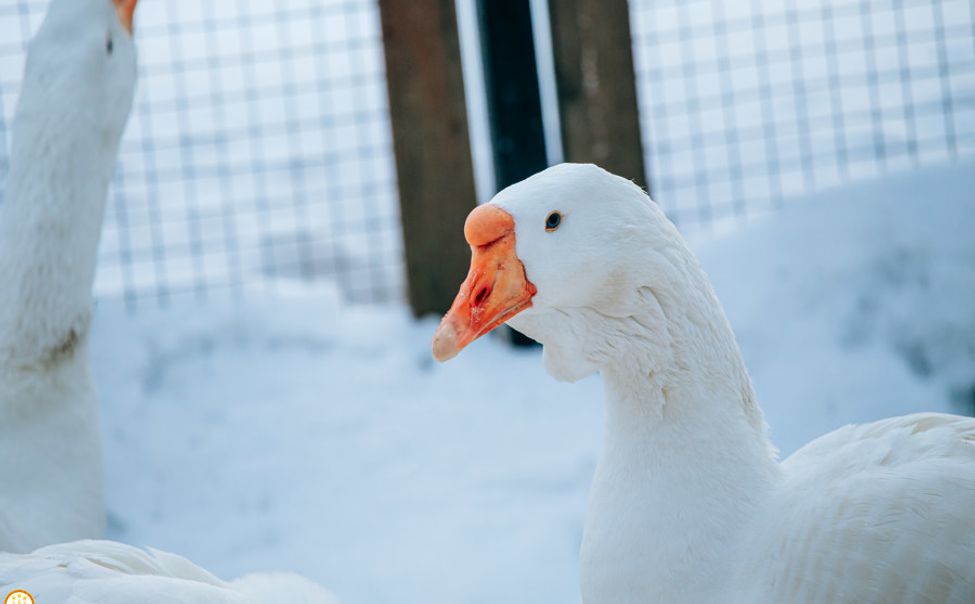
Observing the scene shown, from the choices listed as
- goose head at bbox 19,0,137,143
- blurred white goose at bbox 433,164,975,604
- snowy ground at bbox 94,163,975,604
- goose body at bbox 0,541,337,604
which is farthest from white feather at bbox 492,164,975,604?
goose head at bbox 19,0,137,143

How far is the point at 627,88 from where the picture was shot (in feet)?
15.8

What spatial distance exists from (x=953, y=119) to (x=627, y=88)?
1839mm

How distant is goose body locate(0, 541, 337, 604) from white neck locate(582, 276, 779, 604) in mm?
778

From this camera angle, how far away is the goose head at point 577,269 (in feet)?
6.44

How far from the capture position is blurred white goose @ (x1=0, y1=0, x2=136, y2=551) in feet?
8.76

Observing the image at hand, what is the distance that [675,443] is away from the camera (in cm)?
204

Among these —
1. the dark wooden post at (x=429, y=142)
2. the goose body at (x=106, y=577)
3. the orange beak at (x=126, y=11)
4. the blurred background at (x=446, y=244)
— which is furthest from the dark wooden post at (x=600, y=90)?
the goose body at (x=106, y=577)

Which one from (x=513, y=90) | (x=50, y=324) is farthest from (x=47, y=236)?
(x=513, y=90)

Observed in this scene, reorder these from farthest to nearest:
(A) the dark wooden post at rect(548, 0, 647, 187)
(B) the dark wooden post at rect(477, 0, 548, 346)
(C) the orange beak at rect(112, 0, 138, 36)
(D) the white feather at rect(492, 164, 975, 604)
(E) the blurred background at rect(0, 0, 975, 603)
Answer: (B) the dark wooden post at rect(477, 0, 548, 346) < (A) the dark wooden post at rect(548, 0, 647, 187) < (E) the blurred background at rect(0, 0, 975, 603) < (C) the orange beak at rect(112, 0, 138, 36) < (D) the white feather at rect(492, 164, 975, 604)

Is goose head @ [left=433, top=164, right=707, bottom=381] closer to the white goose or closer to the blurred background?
the white goose

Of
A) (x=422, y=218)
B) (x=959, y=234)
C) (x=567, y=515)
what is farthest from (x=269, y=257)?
(x=959, y=234)

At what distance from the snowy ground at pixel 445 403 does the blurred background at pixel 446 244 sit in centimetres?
1

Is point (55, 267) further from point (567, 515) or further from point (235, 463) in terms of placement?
point (567, 515)

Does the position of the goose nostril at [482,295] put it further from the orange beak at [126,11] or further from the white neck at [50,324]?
the orange beak at [126,11]
